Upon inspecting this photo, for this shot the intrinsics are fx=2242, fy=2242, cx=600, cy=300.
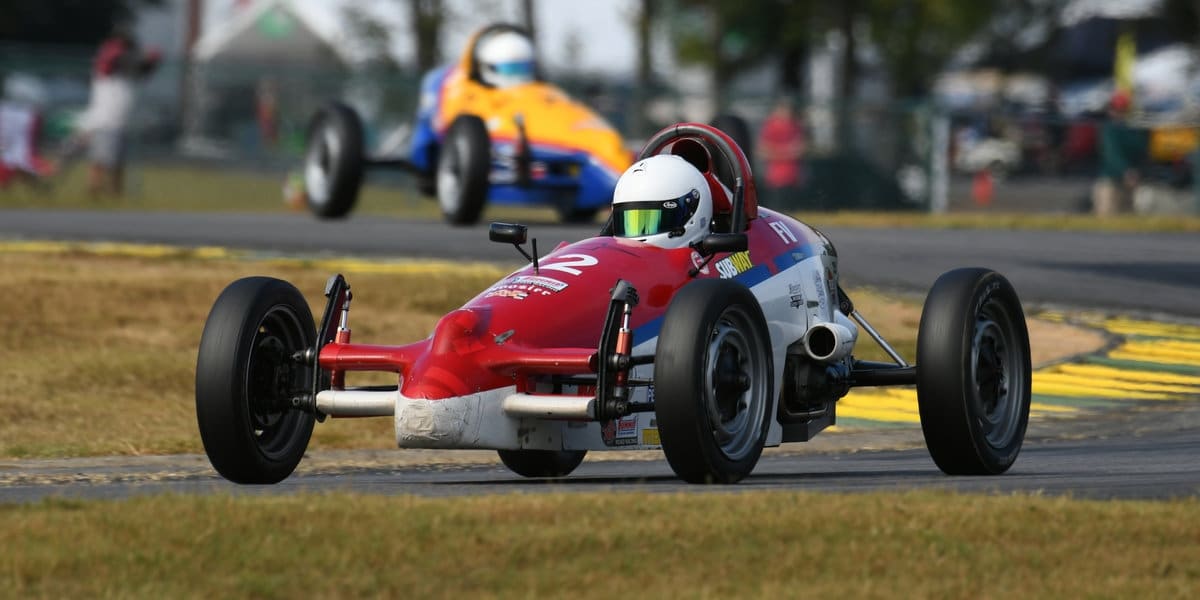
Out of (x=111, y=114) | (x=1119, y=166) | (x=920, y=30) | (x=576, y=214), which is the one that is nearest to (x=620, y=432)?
(x=576, y=214)

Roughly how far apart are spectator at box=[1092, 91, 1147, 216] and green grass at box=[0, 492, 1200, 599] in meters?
26.9

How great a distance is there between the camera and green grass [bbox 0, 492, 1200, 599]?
6840 mm

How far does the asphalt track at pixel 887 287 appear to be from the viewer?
32.0ft

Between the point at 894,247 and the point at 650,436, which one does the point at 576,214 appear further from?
the point at 650,436

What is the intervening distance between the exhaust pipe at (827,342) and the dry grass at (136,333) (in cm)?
346

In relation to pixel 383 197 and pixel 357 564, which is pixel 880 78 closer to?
pixel 383 197

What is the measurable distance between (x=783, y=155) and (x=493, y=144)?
418 inches

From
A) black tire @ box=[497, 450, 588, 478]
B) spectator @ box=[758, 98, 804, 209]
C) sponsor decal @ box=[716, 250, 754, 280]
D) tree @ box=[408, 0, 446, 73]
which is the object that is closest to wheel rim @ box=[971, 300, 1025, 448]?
sponsor decal @ box=[716, 250, 754, 280]

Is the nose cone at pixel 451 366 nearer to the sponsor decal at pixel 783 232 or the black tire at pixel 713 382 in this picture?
the black tire at pixel 713 382

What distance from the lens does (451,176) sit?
78.5 feet

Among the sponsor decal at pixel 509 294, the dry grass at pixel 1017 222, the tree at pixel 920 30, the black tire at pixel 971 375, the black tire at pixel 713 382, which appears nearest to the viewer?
the black tire at pixel 713 382

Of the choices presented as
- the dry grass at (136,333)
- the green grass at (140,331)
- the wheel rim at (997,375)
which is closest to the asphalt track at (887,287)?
the wheel rim at (997,375)

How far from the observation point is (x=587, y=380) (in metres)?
9.53

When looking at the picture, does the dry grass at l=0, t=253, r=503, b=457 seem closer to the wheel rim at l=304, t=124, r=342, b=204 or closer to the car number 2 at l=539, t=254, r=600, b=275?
the car number 2 at l=539, t=254, r=600, b=275
